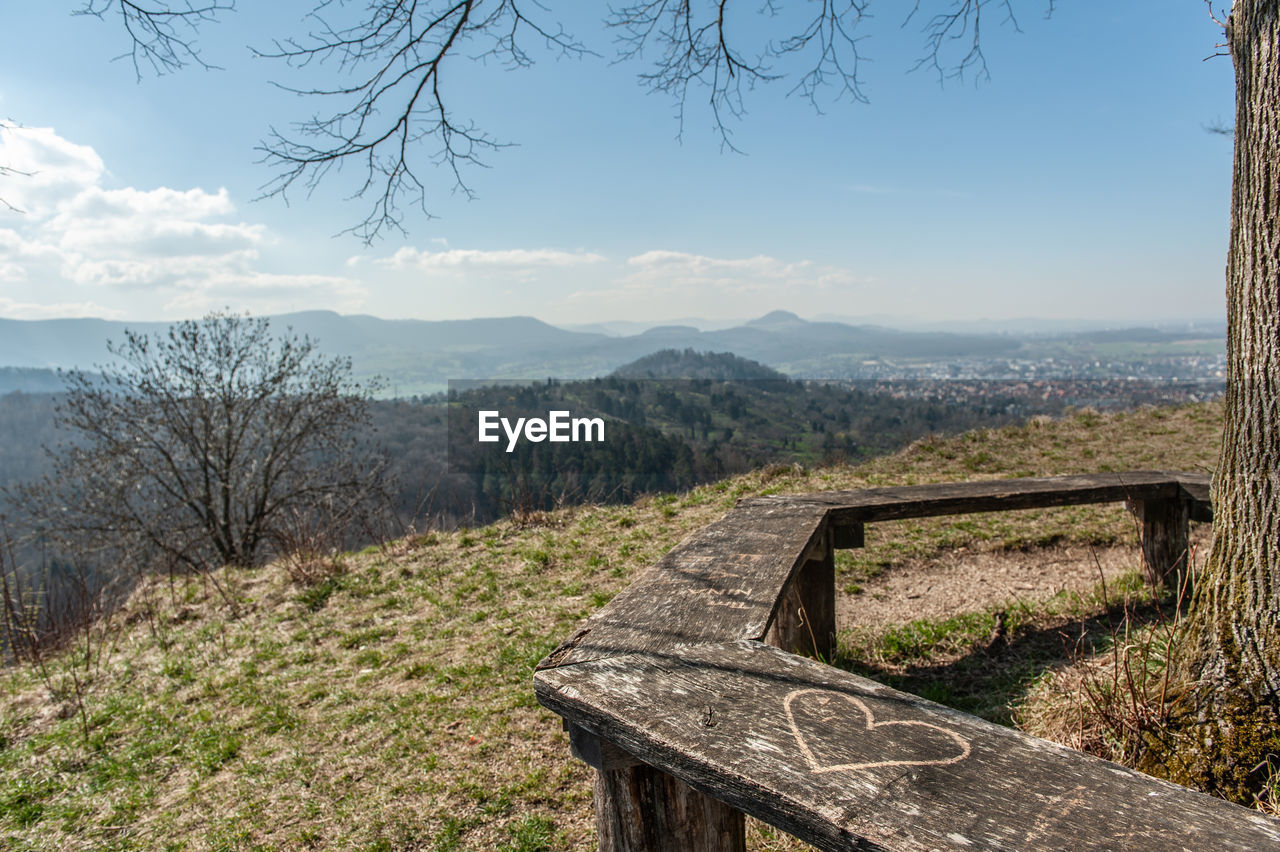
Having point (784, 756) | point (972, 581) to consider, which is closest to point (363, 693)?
point (784, 756)

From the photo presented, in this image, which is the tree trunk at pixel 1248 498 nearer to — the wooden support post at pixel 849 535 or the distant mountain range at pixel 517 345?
the wooden support post at pixel 849 535

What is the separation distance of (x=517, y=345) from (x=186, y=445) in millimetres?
77401

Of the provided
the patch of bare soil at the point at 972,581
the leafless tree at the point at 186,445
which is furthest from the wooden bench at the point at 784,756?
the leafless tree at the point at 186,445

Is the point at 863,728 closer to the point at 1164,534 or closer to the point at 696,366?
the point at 1164,534

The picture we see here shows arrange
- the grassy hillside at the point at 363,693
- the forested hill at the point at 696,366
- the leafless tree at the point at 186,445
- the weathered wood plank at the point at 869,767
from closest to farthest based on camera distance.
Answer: the weathered wood plank at the point at 869,767
the grassy hillside at the point at 363,693
the leafless tree at the point at 186,445
the forested hill at the point at 696,366

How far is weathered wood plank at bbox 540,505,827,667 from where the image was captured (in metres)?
1.85

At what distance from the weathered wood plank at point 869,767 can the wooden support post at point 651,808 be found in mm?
118

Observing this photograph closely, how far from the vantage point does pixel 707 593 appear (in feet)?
7.30

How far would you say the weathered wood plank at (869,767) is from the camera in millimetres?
1030

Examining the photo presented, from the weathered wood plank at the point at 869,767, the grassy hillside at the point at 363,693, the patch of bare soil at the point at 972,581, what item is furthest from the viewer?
the patch of bare soil at the point at 972,581

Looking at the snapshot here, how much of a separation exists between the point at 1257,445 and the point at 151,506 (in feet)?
47.4

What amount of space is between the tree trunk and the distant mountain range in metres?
13.0

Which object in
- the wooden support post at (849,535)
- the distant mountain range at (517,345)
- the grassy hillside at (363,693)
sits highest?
the distant mountain range at (517,345)

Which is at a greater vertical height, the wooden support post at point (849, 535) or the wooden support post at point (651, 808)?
the wooden support post at point (849, 535)
